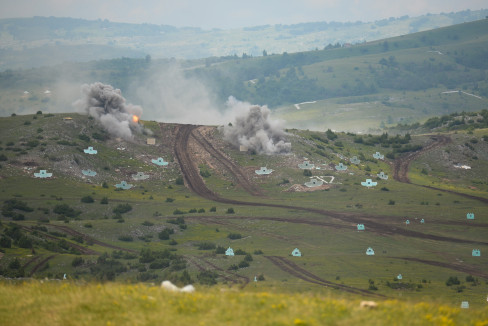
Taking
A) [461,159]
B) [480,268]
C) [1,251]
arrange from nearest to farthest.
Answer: [1,251], [480,268], [461,159]

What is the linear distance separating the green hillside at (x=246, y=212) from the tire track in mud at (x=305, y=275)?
158 mm

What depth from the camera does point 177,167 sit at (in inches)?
5837

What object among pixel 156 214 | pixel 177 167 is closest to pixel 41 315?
pixel 156 214

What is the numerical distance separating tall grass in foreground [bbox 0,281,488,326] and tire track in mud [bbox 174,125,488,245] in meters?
74.3

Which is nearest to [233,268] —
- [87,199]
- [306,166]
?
[87,199]

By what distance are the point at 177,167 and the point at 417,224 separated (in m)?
64.0

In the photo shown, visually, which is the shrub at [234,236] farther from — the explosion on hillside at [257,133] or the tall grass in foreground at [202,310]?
the tall grass in foreground at [202,310]

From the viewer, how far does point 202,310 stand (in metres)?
27.3

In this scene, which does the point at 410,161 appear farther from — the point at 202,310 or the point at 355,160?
the point at 202,310

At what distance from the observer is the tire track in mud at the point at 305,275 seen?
6935 cm

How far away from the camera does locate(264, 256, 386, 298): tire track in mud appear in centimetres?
6935

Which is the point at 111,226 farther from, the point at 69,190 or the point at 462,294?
the point at 462,294

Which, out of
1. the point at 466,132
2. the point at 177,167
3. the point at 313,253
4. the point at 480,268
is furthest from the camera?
the point at 466,132

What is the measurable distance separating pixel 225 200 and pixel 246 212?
524 inches
